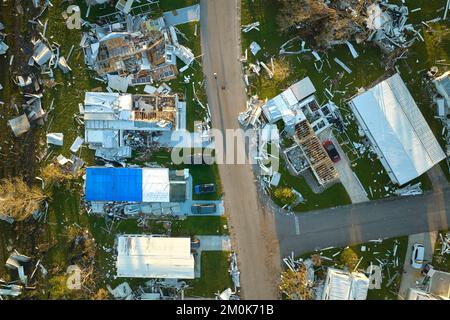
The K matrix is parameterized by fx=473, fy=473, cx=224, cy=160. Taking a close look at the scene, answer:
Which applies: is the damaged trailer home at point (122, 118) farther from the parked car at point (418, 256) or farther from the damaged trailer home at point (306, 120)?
the parked car at point (418, 256)

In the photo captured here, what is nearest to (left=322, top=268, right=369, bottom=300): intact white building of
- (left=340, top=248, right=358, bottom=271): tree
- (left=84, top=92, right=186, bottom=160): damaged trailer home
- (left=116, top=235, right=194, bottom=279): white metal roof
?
(left=340, top=248, right=358, bottom=271): tree

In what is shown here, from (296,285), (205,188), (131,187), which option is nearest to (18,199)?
(131,187)

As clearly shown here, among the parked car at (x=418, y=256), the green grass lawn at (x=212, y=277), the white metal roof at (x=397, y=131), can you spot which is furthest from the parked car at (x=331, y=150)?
the green grass lawn at (x=212, y=277)

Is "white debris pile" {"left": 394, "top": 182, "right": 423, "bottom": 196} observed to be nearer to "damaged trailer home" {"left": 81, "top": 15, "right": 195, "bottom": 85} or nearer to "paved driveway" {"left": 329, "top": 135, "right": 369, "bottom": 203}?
"paved driveway" {"left": 329, "top": 135, "right": 369, "bottom": 203}

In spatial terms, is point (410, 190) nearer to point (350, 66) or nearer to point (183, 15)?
point (350, 66)

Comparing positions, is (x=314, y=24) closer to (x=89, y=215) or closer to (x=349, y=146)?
(x=349, y=146)
